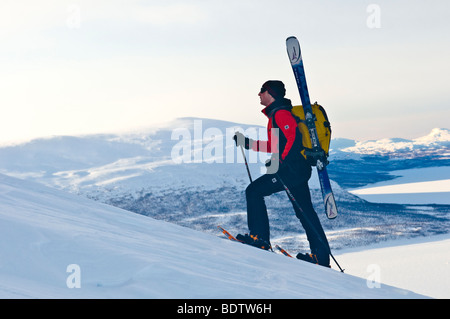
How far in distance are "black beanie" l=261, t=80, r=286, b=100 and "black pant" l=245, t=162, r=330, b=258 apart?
39.4 inches

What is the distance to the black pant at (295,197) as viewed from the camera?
7090mm

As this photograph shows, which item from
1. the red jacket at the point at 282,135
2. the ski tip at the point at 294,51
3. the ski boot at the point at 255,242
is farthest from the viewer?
the ski tip at the point at 294,51

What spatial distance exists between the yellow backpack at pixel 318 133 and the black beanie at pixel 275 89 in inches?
11.5

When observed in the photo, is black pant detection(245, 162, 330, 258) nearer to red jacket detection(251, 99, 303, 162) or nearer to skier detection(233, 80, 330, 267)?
skier detection(233, 80, 330, 267)

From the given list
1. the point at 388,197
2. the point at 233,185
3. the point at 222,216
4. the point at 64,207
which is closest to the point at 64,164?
the point at 233,185

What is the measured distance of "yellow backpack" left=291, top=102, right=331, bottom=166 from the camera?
7039 millimetres

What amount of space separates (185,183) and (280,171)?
5038 centimetres

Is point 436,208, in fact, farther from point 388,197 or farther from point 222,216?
point 222,216

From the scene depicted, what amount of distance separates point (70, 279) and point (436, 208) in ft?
193

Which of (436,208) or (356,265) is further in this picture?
(436,208)

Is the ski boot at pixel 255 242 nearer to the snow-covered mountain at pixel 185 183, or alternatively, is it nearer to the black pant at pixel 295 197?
the black pant at pixel 295 197

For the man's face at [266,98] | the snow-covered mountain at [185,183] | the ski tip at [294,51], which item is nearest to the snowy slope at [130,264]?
the man's face at [266,98]

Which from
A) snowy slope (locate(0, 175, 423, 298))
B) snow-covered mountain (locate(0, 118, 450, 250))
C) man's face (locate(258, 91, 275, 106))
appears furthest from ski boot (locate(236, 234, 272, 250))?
snow-covered mountain (locate(0, 118, 450, 250))

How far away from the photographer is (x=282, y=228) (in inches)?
1548
